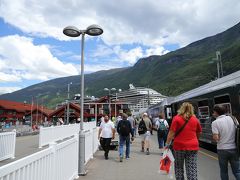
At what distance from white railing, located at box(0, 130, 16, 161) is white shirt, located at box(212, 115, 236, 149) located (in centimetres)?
868

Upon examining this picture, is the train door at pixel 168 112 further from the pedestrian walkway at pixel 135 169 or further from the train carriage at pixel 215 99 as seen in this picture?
the pedestrian walkway at pixel 135 169

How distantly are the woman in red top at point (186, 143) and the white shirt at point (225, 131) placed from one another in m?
0.43

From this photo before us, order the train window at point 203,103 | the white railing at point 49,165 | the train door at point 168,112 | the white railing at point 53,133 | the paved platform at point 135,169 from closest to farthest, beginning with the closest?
the white railing at point 49,165 < the paved platform at point 135,169 < the train window at point 203,103 < the white railing at point 53,133 < the train door at point 168,112

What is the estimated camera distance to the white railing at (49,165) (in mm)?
3559

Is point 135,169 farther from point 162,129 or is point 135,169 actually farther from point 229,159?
point 162,129

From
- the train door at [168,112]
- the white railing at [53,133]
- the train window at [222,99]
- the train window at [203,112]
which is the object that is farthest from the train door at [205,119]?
the train door at [168,112]

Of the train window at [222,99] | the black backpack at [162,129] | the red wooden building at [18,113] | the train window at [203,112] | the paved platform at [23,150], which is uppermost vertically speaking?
the red wooden building at [18,113]

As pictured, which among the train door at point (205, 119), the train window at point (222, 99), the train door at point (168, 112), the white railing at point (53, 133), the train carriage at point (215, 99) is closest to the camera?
the train carriage at point (215, 99)

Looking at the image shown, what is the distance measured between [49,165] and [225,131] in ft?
11.2

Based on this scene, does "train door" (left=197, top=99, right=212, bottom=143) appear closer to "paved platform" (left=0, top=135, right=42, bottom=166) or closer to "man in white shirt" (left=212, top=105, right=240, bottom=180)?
"man in white shirt" (left=212, top=105, right=240, bottom=180)

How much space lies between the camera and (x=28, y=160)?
159 inches

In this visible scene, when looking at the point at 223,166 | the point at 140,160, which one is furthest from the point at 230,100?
the point at 223,166

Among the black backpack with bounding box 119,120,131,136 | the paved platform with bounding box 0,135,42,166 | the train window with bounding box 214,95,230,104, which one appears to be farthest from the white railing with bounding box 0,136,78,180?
the train window with bounding box 214,95,230,104

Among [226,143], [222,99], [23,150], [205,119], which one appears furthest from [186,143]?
[23,150]
